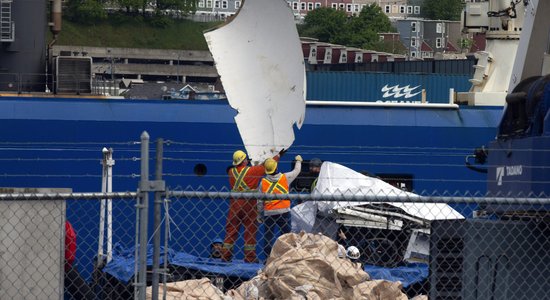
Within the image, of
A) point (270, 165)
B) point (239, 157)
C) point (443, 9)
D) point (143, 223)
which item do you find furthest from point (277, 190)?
point (443, 9)

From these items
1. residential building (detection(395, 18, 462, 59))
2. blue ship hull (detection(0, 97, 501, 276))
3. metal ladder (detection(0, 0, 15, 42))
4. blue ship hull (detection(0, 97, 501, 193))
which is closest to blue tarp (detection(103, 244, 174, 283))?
blue ship hull (detection(0, 97, 501, 276))

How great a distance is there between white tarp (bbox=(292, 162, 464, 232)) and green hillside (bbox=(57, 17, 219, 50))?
5361 centimetres

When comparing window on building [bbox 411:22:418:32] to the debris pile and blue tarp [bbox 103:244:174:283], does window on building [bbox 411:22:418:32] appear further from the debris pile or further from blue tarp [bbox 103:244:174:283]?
the debris pile

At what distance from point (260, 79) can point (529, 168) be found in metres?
5.82

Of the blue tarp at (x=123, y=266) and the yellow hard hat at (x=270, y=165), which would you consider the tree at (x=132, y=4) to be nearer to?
the yellow hard hat at (x=270, y=165)

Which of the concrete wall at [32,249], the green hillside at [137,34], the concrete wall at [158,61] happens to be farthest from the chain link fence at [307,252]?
the green hillside at [137,34]

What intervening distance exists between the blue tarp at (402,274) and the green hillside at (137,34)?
56113 mm

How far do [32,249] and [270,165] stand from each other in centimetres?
579

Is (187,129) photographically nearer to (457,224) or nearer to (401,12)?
(457,224)

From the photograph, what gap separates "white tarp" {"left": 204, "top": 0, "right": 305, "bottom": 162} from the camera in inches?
610

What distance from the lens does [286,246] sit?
13.1 meters

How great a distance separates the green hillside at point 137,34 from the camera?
71.1 meters

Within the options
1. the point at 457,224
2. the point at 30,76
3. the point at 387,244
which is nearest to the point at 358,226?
the point at 387,244

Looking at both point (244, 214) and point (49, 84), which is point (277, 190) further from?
point (49, 84)
